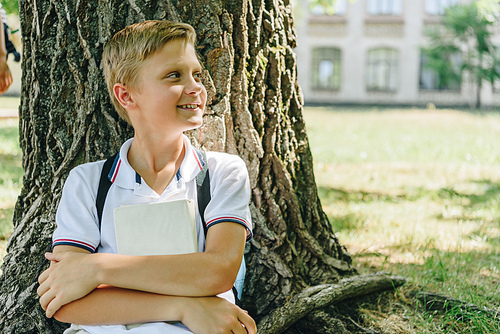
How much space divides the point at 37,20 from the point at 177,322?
159cm

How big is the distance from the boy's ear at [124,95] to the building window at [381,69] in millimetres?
30494

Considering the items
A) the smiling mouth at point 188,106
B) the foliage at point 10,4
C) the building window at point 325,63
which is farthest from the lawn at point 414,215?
the building window at point 325,63

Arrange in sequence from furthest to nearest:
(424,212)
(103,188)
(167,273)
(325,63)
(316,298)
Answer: (325,63)
(424,212)
(316,298)
(103,188)
(167,273)

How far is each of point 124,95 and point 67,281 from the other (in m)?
0.70

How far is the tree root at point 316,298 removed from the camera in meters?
2.53

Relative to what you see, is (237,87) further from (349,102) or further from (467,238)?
(349,102)

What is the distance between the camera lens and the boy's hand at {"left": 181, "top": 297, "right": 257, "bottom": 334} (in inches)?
70.2

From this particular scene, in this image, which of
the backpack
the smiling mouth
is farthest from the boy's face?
the backpack

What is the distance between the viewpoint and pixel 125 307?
181cm

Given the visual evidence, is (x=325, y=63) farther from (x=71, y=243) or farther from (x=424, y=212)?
(x=71, y=243)

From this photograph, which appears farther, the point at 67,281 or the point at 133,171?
the point at 133,171

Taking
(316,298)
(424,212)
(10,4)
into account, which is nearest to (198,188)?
(316,298)

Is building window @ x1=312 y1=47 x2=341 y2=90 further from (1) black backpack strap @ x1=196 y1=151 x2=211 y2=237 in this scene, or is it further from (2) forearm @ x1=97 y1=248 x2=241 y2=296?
(2) forearm @ x1=97 y1=248 x2=241 y2=296

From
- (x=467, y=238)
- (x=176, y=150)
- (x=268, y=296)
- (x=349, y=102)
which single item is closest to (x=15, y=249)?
(x=176, y=150)
